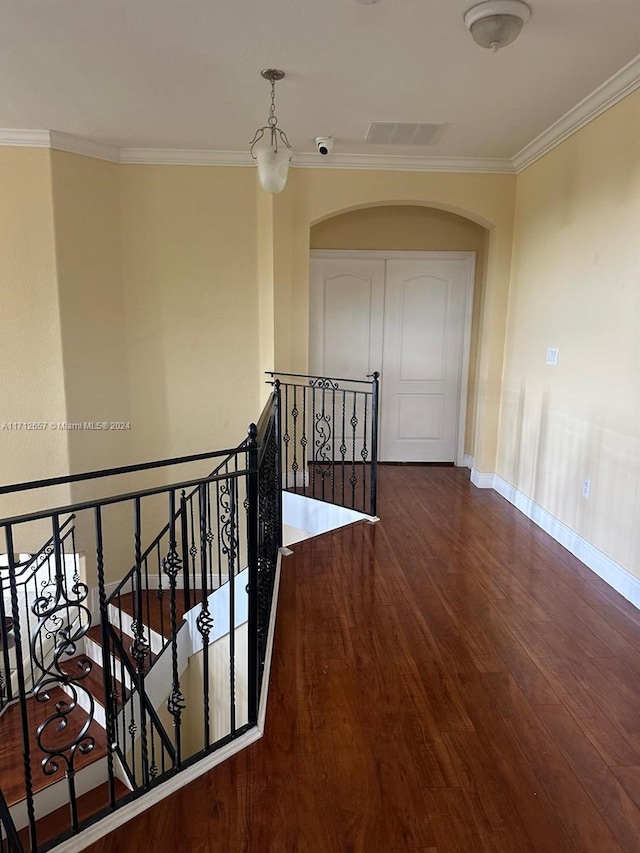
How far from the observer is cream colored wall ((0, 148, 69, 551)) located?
4355mm

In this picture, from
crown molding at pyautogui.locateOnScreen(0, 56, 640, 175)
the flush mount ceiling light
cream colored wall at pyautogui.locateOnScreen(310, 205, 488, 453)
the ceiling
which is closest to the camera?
the flush mount ceiling light

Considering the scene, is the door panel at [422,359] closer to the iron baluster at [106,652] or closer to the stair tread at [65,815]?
the stair tread at [65,815]

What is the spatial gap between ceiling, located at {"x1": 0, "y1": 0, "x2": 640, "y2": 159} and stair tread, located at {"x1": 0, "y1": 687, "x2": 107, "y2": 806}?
12.8 feet

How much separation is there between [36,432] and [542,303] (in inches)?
162

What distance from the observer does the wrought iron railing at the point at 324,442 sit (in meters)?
4.64

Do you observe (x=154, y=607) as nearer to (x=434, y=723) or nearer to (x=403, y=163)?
Answer: (x=434, y=723)

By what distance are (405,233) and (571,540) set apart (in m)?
3.39

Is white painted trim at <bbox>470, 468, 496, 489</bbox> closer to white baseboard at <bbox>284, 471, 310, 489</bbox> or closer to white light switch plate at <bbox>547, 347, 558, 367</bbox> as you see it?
white light switch plate at <bbox>547, 347, 558, 367</bbox>

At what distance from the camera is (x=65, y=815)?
4016 millimetres

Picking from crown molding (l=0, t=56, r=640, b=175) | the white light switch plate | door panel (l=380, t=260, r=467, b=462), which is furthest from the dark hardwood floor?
crown molding (l=0, t=56, r=640, b=175)

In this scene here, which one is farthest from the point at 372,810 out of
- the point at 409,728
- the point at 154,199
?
the point at 154,199

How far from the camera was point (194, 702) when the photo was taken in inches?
184

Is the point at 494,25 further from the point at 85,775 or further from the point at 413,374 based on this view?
the point at 85,775

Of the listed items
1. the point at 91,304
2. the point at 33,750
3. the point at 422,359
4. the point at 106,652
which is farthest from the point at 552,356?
the point at 33,750
